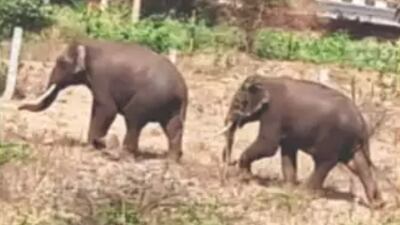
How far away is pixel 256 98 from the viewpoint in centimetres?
1138

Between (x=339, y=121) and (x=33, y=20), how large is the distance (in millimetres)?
12286

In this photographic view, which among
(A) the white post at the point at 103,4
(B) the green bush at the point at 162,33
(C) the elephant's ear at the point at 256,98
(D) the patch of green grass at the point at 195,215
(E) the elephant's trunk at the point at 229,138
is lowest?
(B) the green bush at the point at 162,33

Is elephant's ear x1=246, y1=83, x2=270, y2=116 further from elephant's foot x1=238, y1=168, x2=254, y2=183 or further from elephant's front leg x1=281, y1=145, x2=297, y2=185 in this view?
elephant's foot x1=238, y1=168, x2=254, y2=183

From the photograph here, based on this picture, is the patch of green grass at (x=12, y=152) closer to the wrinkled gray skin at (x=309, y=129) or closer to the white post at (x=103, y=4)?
the wrinkled gray skin at (x=309, y=129)

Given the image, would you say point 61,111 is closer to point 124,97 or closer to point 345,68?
point 124,97

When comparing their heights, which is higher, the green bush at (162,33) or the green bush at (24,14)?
the green bush at (24,14)

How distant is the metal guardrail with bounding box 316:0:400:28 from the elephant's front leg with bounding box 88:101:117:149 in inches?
674

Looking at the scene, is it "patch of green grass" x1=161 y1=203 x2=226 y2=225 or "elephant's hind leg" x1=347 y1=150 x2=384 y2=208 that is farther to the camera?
"elephant's hind leg" x1=347 y1=150 x2=384 y2=208

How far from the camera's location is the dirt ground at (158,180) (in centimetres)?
874

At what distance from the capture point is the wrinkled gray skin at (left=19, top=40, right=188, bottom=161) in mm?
11477

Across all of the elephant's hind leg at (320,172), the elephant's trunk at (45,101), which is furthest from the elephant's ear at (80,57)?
the elephant's hind leg at (320,172)

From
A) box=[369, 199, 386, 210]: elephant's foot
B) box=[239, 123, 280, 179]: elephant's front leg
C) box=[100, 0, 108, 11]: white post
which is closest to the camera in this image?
box=[369, 199, 386, 210]: elephant's foot

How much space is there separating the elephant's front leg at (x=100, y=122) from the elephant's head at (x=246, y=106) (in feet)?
2.91

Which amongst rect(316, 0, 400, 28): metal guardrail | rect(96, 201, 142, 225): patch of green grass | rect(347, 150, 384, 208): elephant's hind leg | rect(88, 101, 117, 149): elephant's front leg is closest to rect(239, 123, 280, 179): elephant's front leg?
rect(347, 150, 384, 208): elephant's hind leg
